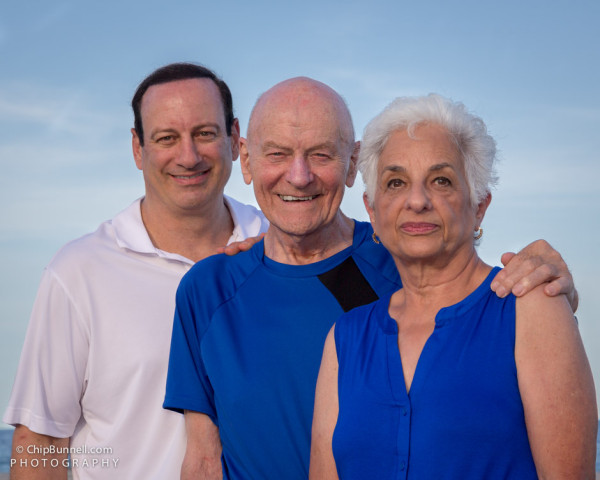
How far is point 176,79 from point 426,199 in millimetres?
1991

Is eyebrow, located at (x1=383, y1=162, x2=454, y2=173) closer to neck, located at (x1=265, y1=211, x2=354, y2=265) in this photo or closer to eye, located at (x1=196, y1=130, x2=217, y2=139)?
neck, located at (x1=265, y1=211, x2=354, y2=265)

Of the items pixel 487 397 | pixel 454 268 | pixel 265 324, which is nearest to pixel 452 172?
pixel 454 268

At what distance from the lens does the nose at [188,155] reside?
3.76 meters

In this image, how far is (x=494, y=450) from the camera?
2.17 meters

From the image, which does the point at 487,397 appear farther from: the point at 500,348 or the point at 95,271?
the point at 95,271

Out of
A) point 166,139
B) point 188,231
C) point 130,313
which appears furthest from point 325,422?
point 166,139

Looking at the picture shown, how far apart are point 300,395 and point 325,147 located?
94cm

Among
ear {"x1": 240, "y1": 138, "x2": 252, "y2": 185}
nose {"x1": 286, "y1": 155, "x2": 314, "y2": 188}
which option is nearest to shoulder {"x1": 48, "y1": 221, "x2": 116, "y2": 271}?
ear {"x1": 240, "y1": 138, "x2": 252, "y2": 185}

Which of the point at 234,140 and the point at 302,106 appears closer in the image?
the point at 302,106

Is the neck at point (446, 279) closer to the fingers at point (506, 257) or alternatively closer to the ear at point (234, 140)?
the fingers at point (506, 257)

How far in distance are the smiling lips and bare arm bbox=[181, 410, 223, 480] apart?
1.19 m

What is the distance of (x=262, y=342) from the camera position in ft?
9.79

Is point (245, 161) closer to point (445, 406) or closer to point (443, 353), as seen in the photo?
point (443, 353)

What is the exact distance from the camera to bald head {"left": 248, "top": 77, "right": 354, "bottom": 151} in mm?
2998
